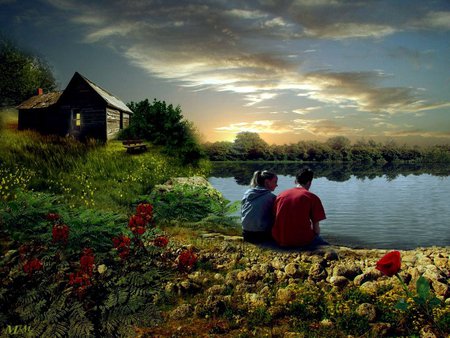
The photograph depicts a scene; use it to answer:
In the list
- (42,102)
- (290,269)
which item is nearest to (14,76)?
(42,102)

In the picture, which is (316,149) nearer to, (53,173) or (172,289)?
(53,173)

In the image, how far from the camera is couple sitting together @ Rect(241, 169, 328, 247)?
798 cm

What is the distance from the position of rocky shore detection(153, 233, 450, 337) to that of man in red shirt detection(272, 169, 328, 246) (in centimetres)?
92

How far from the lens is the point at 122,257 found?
5883mm

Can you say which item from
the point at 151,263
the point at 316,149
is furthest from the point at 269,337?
the point at 316,149

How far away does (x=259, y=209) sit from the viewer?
28.7ft

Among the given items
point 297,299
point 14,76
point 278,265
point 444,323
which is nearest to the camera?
point 444,323

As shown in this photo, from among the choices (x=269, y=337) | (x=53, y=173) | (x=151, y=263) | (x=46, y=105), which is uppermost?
(x=46, y=105)

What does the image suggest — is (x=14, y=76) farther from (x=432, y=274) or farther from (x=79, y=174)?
(x=432, y=274)

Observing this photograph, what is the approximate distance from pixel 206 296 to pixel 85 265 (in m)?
1.60

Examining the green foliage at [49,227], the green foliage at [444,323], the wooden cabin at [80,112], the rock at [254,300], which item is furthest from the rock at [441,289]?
the wooden cabin at [80,112]

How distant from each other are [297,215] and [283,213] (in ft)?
0.95

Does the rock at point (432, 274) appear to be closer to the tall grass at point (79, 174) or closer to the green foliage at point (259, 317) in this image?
the green foliage at point (259, 317)

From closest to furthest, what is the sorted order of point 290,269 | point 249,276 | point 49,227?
point 249,276, point 290,269, point 49,227
